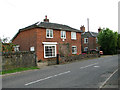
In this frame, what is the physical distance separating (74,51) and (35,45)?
386 inches

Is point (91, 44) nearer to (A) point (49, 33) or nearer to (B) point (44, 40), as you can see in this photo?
(A) point (49, 33)

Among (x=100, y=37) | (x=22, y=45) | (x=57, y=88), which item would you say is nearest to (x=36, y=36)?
(x=22, y=45)

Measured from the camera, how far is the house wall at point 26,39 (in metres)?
21.8

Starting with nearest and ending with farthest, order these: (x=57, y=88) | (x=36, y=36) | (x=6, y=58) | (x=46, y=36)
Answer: (x=57, y=88), (x=6, y=58), (x=36, y=36), (x=46, y=36)

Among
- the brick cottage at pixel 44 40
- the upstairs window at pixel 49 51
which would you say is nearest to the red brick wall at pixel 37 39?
the brick cottage at pixel 44 40

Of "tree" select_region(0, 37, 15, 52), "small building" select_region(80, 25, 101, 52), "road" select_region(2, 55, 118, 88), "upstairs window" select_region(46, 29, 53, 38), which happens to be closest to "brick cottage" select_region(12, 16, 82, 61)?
"upstairs window" select_region(46, 29, 53, 38)

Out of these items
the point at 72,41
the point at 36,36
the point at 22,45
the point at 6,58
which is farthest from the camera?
the point at 72,41

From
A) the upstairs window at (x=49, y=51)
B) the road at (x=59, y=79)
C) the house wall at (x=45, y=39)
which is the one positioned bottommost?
the road at (x=59, y=79)

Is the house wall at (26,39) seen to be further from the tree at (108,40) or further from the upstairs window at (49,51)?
the tree at (108,40)

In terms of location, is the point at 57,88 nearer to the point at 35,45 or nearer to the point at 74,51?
the point at 35,45

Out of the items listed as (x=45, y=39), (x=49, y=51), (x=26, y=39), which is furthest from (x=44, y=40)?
(x=26, y=39)

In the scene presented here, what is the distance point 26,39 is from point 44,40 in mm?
3520

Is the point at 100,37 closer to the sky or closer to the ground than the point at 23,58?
closer to the sky

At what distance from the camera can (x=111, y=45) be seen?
40.2 m
